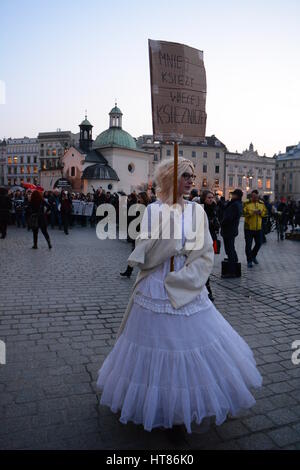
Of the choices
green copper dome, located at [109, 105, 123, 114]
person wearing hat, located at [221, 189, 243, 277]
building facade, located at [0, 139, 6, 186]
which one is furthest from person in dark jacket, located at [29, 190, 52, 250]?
building facade, located at [0, 139, 6, 186]

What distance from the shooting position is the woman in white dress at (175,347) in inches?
104

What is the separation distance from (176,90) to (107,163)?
188ft

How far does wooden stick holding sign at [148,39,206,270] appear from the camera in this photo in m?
3.25

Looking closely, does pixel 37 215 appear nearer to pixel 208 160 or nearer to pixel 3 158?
pixel 208 160

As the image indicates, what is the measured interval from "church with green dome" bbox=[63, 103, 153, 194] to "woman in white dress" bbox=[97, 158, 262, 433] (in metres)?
53.3

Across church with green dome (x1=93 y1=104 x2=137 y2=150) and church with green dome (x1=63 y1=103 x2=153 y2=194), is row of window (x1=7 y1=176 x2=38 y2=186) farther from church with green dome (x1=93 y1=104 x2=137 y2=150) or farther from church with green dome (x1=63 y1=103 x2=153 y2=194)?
church with green dome (x1=93 y1=104 x2=137 y2=150)

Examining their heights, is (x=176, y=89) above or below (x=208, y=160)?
below

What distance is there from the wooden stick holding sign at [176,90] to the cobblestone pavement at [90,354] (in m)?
2.31

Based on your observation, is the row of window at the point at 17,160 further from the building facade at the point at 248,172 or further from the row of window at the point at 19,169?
the building facade at the point at 248,172

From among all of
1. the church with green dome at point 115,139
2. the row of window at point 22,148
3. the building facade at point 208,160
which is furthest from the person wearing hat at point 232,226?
the row of window at point 22,148

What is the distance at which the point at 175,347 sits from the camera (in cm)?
269

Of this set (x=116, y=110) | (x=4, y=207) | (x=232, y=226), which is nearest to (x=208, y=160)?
(x=116, y=110)

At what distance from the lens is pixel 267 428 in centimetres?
296
